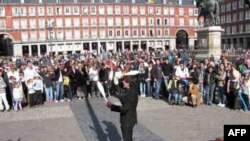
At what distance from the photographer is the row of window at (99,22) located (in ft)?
294

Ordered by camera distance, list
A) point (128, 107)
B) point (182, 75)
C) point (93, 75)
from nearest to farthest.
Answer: point (128, 107)
point (182, 75)
point (93, 75)

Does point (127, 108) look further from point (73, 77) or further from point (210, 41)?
point (210, 41)

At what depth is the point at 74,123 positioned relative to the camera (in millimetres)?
12766

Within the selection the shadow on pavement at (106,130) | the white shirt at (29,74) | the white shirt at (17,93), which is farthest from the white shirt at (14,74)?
the shadow on pavement at (106,130)

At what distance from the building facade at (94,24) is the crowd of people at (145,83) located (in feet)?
223

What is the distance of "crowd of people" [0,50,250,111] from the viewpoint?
14930mm

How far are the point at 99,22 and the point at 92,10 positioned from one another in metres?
3.63

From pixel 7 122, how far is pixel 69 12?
82.4 metres

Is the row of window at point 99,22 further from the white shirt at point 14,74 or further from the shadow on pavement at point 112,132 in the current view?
the shadow on pavement at point 112,132

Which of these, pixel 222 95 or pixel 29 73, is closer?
pixel 222 95

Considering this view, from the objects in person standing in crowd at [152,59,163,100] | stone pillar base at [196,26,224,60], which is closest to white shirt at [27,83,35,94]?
person standing in crowd at [152,59,163,100]

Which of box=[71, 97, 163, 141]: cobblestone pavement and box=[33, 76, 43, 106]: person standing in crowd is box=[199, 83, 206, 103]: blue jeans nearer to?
box=[71, 97, 163, 141]: cobblestone pavement

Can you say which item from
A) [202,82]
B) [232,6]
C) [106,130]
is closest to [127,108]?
[106,130]

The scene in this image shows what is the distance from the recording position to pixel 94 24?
95.4 metres
